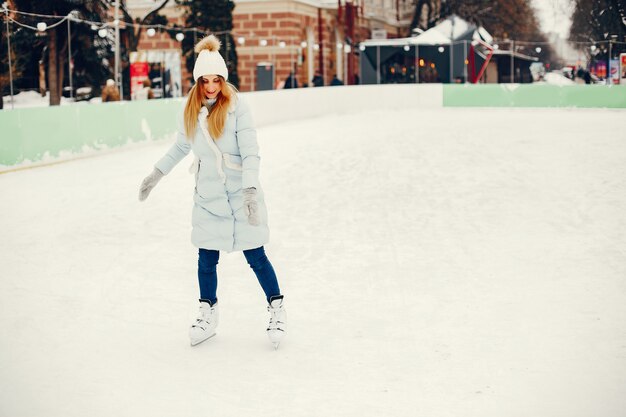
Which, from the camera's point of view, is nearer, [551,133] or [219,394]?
[219,394]

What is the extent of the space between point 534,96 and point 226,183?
2416cm

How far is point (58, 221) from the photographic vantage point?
9.42 metres

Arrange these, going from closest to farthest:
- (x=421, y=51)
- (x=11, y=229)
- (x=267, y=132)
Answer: (x=11, y=229)
(x=267, y=132)
(x=421, y=51)

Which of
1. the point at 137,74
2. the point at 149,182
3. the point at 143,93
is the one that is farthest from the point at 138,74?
the point at 149,182

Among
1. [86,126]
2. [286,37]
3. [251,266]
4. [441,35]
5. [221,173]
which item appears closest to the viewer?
[221,173]

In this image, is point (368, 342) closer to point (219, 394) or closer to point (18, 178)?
point (219, 394)

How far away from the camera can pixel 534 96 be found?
2792 centimetres

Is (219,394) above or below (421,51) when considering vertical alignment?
below

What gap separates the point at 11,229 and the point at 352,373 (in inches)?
209

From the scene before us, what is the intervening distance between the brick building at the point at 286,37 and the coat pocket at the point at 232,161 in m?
27.2

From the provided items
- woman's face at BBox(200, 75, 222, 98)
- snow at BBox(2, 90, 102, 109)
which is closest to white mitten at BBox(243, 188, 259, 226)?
woman's face at BBox(200, 75, 222, 98)

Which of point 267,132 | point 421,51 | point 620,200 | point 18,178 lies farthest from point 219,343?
point 421,51

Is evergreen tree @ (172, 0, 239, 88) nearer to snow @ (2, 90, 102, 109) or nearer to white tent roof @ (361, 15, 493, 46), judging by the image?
white tent roof @ (361, 15, 493, 46)

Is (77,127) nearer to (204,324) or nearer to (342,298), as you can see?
(342,298)
